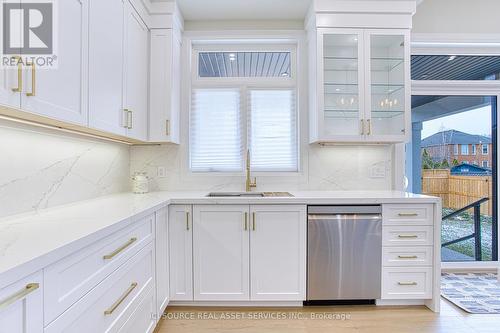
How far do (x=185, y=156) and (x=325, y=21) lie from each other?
180 centimetres

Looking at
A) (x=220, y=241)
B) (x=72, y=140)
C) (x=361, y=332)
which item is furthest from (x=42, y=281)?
(x=361, y=332)

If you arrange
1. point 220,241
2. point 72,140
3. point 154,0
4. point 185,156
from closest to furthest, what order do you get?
point 72,140 → point 220,241 → point 154,0 → point 185,156

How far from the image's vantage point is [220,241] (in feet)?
7.36

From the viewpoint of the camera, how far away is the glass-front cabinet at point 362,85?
255 cm

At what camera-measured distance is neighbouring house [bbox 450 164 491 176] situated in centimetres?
312

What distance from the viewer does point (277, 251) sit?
2250mm

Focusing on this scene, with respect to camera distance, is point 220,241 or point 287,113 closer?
point 220,241

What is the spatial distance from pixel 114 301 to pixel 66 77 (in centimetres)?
109

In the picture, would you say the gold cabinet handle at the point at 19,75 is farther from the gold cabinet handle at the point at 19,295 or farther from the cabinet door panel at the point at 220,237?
the cabinet door panel at the point at 220,237

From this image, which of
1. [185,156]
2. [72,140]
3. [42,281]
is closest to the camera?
[42,281]

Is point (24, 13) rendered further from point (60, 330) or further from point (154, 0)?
point (154, 0)

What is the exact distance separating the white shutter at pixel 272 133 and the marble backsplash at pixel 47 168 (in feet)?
4.52

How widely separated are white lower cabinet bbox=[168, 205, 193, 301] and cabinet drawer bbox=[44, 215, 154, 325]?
2.31ft

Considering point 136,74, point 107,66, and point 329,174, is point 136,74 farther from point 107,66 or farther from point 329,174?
point 329,174
